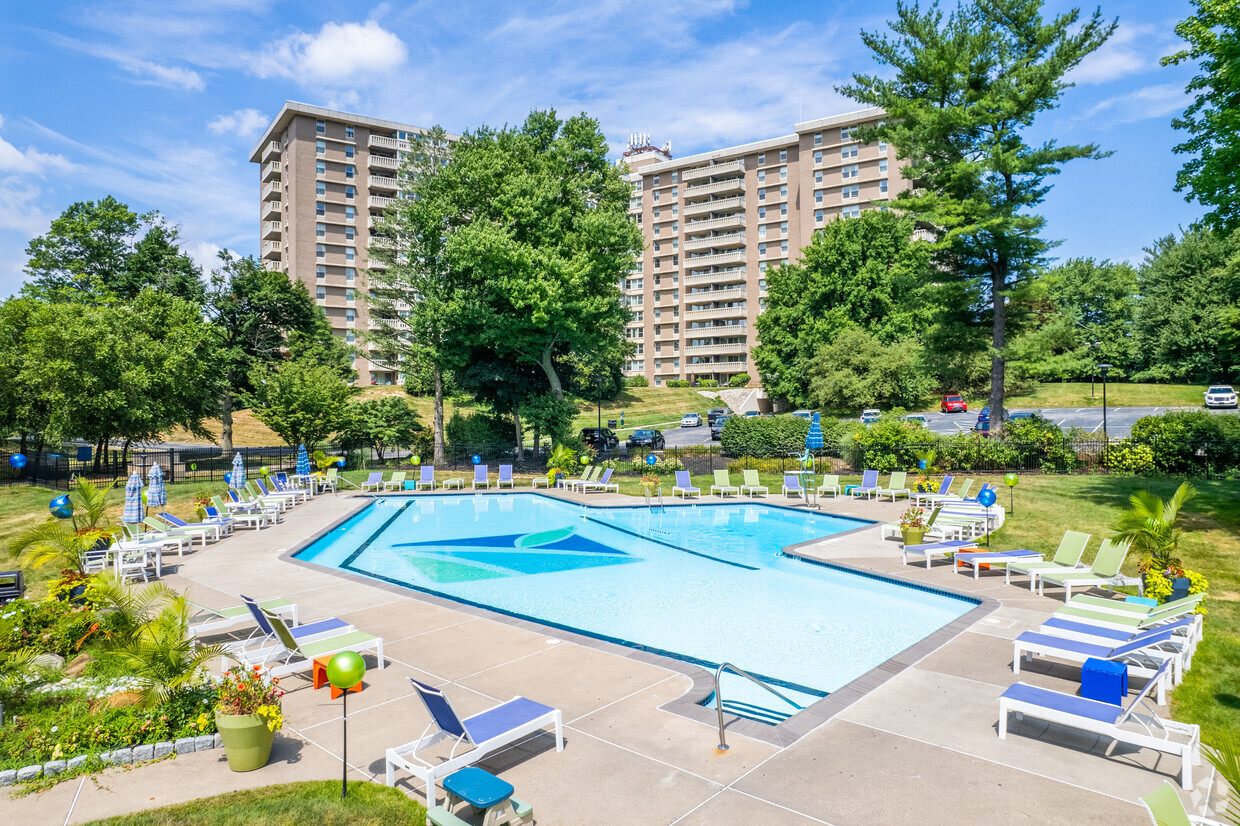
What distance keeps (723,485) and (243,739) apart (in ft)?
65.7

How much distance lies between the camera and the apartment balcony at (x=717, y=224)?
8462 cm

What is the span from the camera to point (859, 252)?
191 ft

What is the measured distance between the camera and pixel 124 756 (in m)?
5.96

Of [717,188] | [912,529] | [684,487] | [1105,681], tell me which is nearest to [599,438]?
[684,487]

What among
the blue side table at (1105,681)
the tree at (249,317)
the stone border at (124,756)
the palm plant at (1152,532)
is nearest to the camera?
the stone border at (124,756)

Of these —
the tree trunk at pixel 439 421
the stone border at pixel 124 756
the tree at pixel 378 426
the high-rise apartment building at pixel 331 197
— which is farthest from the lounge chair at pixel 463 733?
the high-rise apartment building at pixel 331 197

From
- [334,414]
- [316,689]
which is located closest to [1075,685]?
[316,689]

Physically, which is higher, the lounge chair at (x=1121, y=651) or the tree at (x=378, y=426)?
the tree at (x=378, y=426)

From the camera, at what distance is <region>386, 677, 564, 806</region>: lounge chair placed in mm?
5500

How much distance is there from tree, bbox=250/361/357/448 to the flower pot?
2962cm

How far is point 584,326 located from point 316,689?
81.3 feet

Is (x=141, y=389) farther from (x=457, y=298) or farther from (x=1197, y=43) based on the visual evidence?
(x=1197, y=43)

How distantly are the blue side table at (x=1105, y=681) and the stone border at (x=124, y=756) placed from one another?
8228mm

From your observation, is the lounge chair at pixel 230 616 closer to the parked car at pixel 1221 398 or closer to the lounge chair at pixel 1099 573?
the lounge chair at pixel 1099 573
